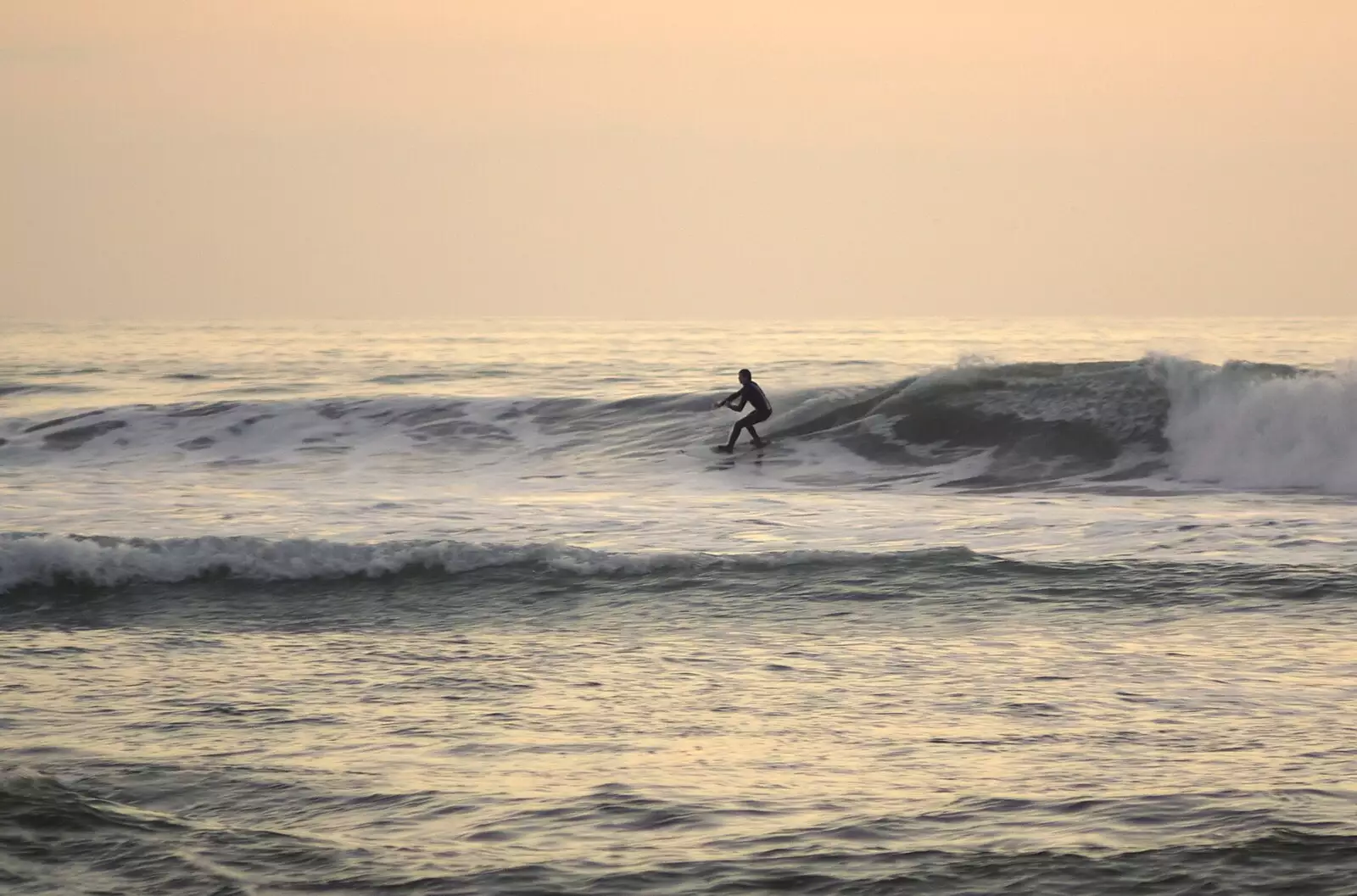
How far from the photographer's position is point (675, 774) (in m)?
6.27

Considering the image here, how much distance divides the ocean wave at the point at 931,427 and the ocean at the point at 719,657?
0.12 m

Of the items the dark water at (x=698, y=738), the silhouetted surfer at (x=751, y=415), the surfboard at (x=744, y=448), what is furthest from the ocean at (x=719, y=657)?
the silhouetted surfer at (x=751, y=415)

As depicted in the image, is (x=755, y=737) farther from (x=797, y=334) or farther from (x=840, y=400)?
(x=797, y=334)

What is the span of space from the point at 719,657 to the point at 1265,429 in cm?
1429

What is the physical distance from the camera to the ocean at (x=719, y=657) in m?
5.30

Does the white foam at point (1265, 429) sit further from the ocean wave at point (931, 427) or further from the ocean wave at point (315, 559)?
the ocean wave at point (315, 559)

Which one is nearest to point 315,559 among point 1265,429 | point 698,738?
point 698,738

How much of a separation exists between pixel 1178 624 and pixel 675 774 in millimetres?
4811

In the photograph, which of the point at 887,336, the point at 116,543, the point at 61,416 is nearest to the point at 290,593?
the point at 116,543

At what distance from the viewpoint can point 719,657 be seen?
29.8 feet

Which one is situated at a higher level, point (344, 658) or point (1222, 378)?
point (1222, 378)

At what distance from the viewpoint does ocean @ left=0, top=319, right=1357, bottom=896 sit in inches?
209

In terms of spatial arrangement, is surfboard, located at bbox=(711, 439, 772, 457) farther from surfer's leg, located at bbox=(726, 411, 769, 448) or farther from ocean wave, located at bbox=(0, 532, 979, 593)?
ocean wave, located at bbox=(0, 532, 979, 593)

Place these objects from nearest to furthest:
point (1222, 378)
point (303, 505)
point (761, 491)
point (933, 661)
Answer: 1. point (933, 661)
2. point (303, 505)
3. point (761, 491)
4. point (1222, 378)
